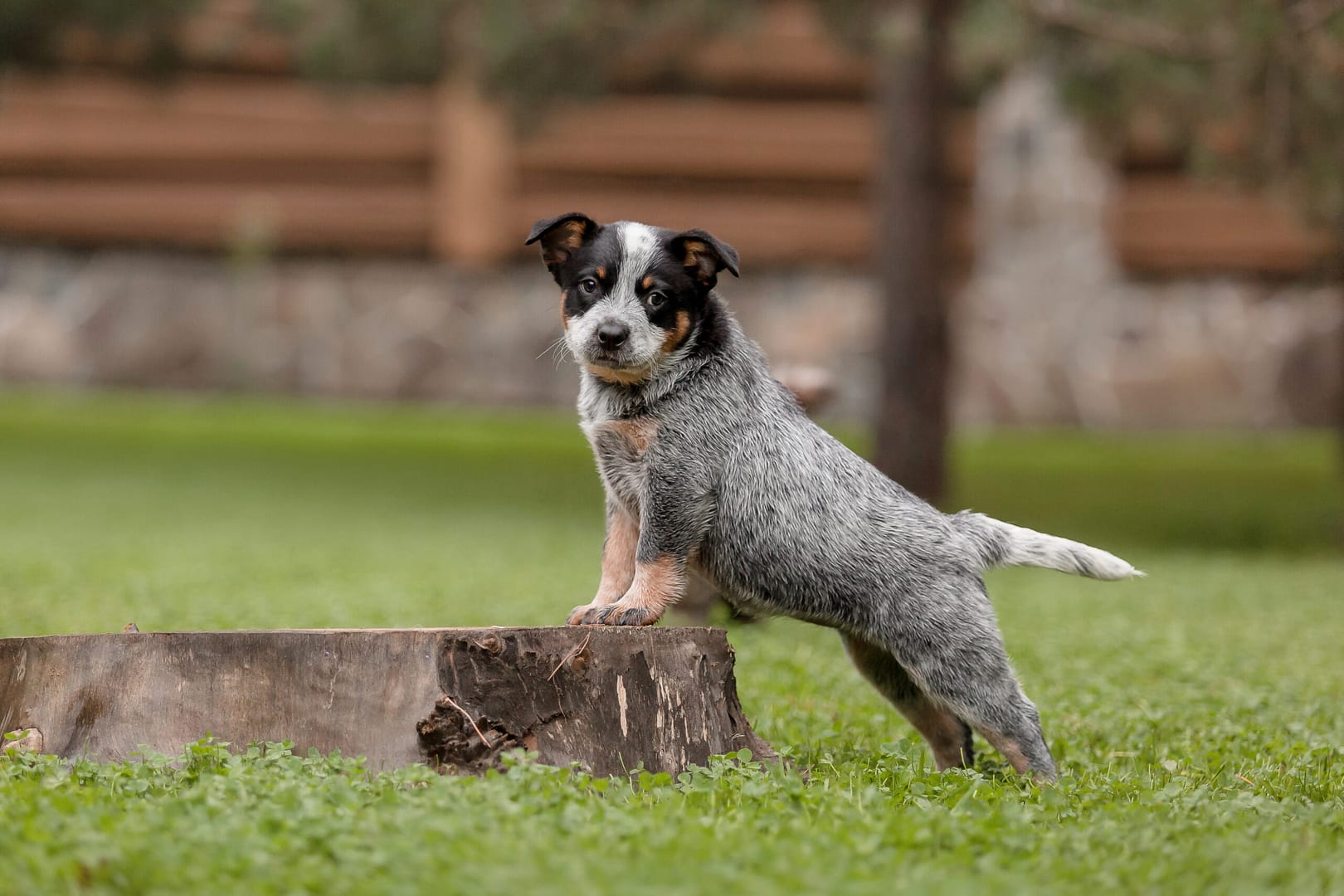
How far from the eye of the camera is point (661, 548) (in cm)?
415

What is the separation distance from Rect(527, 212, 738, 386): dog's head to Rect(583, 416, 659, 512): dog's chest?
0.13 meters

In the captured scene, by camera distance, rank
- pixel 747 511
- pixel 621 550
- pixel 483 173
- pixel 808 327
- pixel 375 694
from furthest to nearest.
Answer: pixel 808 327
pixel 483 173
pixel 621 550
pixel 747 511
pixel 375 694

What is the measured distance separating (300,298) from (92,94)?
331cm

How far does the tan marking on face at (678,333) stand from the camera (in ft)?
14.0

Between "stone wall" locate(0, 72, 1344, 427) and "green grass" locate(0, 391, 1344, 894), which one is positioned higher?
"stone wall" locate(0, 72, 1344, 427)

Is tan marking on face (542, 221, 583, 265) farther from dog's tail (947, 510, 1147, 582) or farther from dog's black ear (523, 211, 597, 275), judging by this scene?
dog's tail (947, 510, 1147, 582)

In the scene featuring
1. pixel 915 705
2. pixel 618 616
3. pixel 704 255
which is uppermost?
pixel 704 255

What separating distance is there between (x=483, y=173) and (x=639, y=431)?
45.9 feet

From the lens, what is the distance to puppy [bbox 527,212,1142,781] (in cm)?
414

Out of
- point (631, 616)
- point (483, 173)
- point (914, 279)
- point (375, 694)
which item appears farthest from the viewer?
point (483, 173)

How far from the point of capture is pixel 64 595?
7.77 m

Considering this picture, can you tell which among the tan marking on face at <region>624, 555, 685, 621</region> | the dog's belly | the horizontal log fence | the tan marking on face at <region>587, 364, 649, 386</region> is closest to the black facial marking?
the tan marking on face at <region>587, 364, 649, 386</region>

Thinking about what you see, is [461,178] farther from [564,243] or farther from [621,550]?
[621,550]

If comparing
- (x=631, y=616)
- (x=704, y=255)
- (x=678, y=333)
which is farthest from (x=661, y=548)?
(x=704, y=255)
